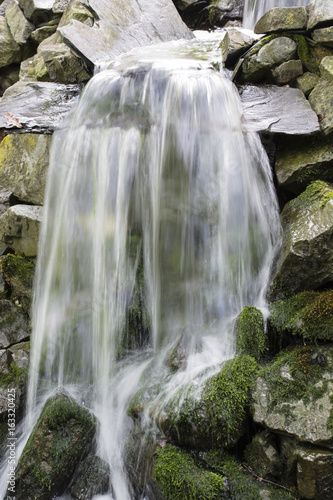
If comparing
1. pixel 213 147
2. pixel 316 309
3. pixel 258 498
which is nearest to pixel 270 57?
pixel 213 147

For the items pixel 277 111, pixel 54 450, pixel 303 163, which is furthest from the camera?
pixel 277 111

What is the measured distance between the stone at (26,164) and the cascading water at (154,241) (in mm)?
938

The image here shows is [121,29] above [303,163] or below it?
above

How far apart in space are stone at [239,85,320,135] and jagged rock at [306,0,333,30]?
3.00ft

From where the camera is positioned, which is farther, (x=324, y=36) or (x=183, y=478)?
(x=324, y=36)

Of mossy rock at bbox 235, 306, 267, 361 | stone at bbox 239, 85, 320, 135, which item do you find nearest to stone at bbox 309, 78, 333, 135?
stone at bbox 239, 85, 320, 135

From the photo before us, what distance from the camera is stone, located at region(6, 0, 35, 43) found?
8180 millimetres

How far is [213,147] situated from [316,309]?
2323 mm

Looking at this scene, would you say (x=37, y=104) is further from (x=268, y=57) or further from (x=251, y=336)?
(x=251, y=336)

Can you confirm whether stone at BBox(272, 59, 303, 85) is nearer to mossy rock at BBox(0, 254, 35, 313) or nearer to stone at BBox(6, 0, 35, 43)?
mossy rock at BBox(0, 254, 35, 313)

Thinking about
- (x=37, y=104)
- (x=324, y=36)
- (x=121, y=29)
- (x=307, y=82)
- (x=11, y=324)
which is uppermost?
(x=121, y=29)

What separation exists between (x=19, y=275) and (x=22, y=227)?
76cm

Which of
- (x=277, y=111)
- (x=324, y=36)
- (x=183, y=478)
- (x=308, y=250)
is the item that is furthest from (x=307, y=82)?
(x=183, y=478)

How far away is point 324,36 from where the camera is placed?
15.3 ft
